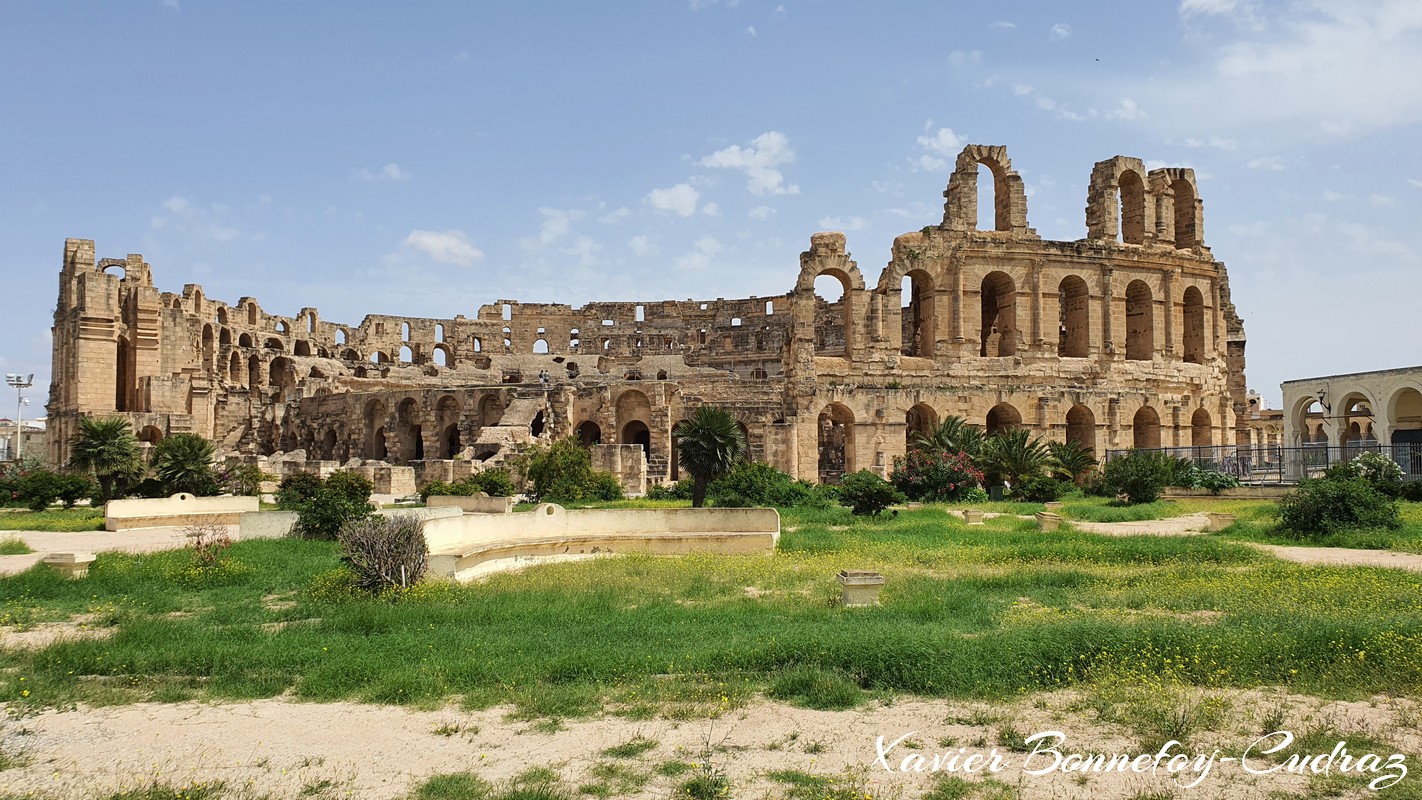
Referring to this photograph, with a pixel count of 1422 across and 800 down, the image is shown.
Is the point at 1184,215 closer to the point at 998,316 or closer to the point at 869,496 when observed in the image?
the point at 998,316

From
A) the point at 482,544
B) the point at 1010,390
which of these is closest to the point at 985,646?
the point at 482,544

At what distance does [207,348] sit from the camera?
42188 millimetres

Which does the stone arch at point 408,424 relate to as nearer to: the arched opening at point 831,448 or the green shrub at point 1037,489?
the arched opening at point 831,448

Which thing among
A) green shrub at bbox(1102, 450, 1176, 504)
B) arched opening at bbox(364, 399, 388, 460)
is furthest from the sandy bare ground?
arched opening at bbox(364, 399, 388, 460)

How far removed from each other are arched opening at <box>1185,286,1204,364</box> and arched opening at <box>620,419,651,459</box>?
69.2 ft

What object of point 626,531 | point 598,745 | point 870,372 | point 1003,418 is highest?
point 870,372

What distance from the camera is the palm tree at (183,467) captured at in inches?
933

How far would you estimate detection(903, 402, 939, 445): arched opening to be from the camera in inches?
1205

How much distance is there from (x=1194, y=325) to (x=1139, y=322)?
8.46 ft

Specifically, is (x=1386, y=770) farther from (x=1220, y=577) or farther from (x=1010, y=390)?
(x=1010, y=390)

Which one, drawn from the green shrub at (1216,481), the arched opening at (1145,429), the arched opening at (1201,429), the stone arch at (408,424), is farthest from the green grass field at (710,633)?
the arched opening at (1201,429)

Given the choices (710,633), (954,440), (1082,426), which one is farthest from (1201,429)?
(710,633)

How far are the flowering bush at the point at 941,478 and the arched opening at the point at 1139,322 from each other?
1342cm

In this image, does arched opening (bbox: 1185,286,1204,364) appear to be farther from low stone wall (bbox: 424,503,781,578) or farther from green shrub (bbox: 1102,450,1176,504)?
low stone wall (bbox: 424,503,781,578)
